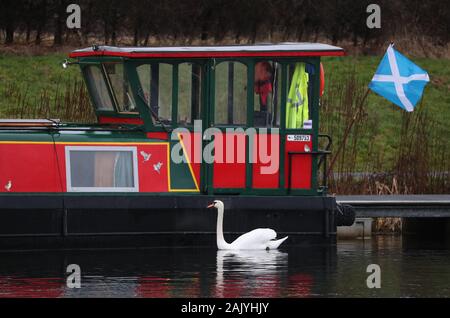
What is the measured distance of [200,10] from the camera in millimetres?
39562

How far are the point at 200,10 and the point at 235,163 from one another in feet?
63.1

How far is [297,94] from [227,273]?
3.11 metres

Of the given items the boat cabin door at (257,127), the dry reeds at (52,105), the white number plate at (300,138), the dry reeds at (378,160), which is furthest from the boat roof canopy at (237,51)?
the dry reeds at (52,105)

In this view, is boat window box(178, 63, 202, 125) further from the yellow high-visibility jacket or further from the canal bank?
the canal bank

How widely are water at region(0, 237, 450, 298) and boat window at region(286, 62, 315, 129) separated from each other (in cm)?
173

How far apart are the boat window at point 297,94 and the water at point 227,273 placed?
1.73 metres

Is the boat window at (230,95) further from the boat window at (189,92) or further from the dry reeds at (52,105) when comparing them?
the dry reeds at (52,105)

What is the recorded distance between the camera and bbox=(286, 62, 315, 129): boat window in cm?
2084

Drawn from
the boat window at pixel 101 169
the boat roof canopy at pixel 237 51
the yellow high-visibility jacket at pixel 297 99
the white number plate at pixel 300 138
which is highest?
the boat roof canopy at pixel 237 51

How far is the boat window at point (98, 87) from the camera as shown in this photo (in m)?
21.5

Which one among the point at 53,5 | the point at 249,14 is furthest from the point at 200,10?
the point at 53,5

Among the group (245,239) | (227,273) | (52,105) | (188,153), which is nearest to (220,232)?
(245,239)

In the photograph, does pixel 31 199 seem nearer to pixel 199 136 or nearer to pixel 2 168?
pixel 2 168

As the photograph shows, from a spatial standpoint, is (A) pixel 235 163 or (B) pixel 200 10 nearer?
(A) pixel 235 163
